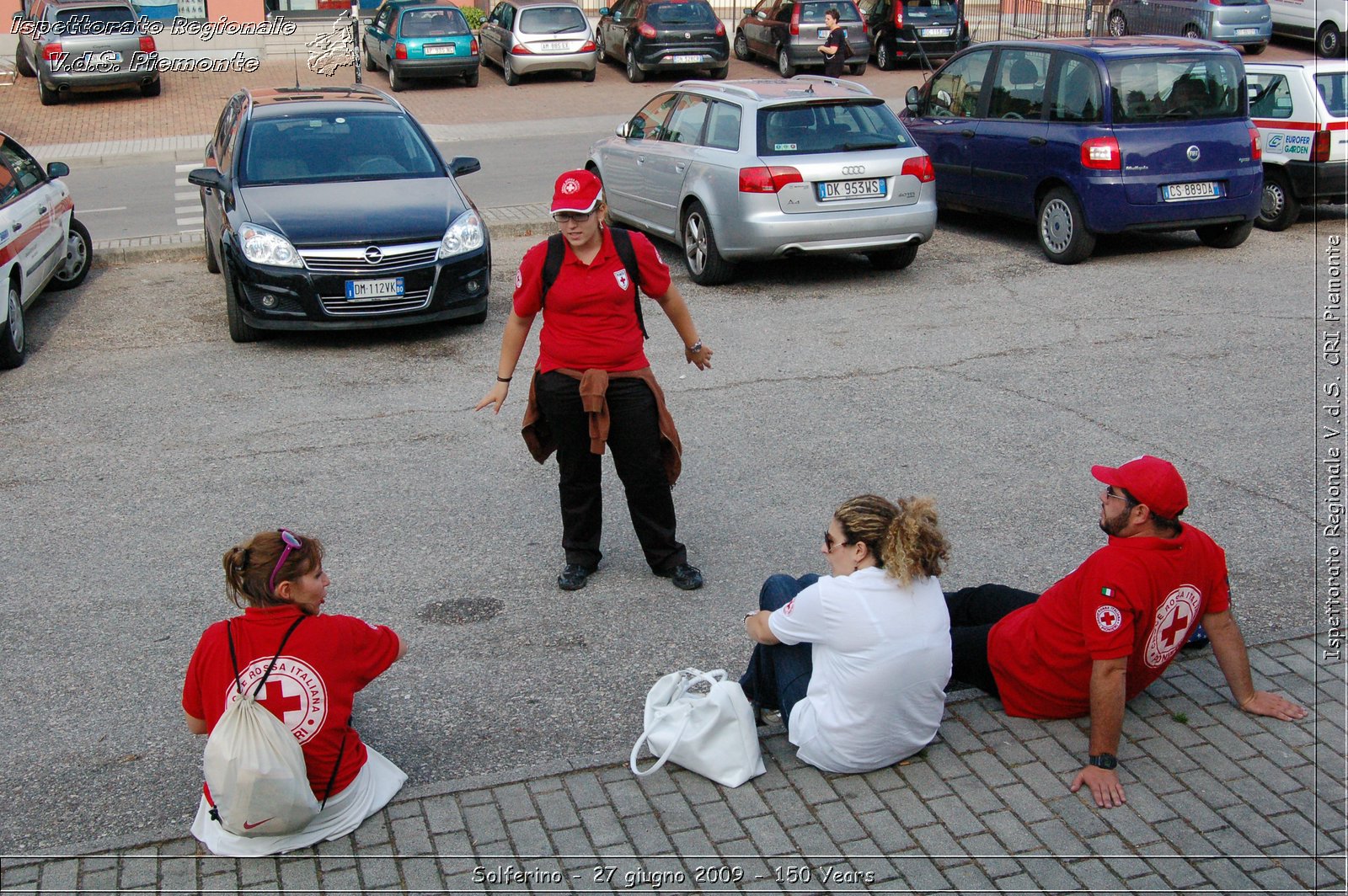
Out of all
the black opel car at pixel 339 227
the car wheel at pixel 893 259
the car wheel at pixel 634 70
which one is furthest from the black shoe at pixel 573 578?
the car wheel at pixel 634 70

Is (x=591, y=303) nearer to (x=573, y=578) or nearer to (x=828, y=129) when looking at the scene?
(x=573, y=578)

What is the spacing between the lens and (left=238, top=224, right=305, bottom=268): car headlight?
9445 millimetres

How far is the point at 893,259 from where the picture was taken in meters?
11.8

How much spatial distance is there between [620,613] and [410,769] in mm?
1361

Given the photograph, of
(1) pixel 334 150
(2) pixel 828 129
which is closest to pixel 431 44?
(1) pixel 334 150

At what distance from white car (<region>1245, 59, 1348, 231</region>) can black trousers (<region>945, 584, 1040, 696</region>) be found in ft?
30.0

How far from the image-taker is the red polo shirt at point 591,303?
5.49 metres

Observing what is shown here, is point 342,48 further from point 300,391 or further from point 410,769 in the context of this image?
point 410,769

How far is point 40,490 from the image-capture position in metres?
7.12

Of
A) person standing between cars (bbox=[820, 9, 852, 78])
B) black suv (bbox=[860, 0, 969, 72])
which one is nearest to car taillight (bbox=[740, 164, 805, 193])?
person standing between cars (bbox=[820, 9, 852, 78])

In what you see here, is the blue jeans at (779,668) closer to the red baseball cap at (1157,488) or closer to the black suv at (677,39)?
the red baseball cap at (1157,488)

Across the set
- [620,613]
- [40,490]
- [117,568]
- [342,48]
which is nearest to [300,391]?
[40,490]

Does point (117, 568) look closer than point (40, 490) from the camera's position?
Yes

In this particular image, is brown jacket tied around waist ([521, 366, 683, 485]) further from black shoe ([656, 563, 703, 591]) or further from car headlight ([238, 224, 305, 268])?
car headlight ([238, 224, 305, 268])
